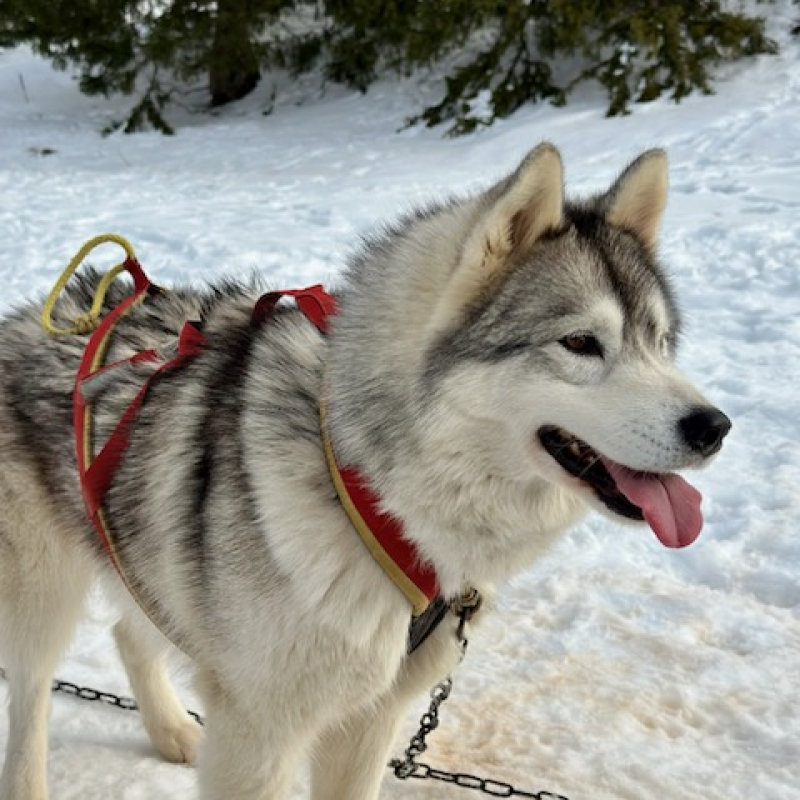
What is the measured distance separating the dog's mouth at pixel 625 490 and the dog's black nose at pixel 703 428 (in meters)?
0.14

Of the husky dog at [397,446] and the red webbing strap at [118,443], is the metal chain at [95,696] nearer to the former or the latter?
the husky dog at [397,446]

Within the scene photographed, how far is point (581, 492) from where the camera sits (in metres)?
1.98

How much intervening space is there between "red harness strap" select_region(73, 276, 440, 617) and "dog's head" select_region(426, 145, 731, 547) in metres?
0.30

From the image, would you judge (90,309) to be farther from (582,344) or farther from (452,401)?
(582,344)

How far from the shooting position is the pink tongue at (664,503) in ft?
6.46

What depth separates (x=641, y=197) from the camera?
2.30 metres

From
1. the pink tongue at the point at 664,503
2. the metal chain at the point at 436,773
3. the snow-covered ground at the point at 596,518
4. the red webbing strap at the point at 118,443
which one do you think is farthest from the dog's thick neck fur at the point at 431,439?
the snow-covered ground at the point at 596,518

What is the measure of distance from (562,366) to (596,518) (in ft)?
7.69

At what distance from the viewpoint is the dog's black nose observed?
6.26ft

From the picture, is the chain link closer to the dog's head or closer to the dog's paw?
the dog's paw

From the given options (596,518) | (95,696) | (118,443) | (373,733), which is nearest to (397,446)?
(118,443)

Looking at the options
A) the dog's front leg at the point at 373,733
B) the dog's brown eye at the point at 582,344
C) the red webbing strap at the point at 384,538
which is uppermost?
the dog's brown eye at the point at 582,344

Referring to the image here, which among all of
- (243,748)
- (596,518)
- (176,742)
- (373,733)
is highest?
(243,748)

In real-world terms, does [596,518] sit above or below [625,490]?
below
